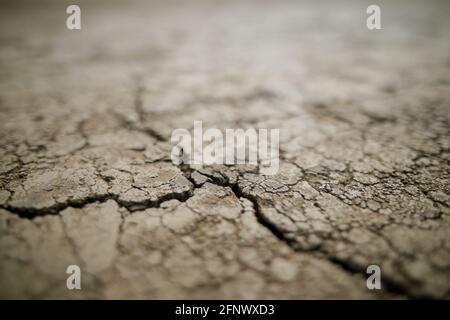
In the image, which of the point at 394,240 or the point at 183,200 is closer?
the point at 394,240

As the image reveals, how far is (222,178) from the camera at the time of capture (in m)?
1.22

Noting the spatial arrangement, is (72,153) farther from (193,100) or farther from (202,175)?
(193,100)

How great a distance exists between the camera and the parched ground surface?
875 millimetres

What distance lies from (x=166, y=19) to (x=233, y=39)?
4.59ft

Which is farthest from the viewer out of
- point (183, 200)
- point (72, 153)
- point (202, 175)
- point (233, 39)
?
point (233, 39)

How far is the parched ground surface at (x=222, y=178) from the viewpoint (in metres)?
0.88

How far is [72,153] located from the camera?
1.35 meters

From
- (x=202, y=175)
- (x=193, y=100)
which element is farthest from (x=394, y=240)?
(x=193, y=100)
